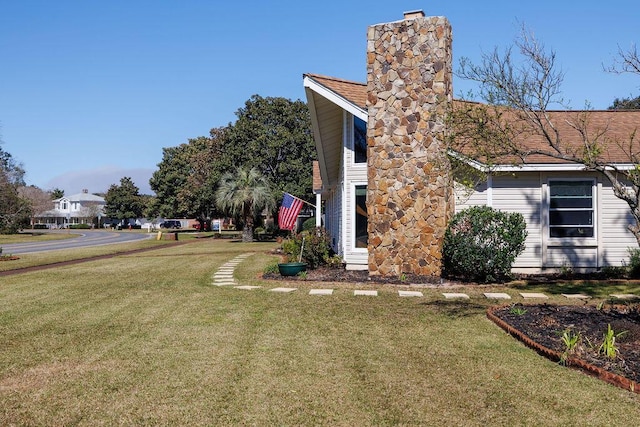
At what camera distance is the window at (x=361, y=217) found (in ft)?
52.6

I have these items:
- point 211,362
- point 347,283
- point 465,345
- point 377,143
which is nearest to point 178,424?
point 211,362

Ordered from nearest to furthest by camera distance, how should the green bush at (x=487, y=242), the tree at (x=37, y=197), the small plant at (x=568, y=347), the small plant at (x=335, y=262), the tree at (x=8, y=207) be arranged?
1. the small plant at (x=568, y=347)
2. the green bush at (x=487, y=242)
3. the small plant at (x=335, y=262)
4. the tree at (x=8, y=207)
5. the tree at (x=37, y=197)

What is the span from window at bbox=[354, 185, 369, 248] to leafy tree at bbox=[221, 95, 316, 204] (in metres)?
30.3

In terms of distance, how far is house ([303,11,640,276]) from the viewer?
14.1 m

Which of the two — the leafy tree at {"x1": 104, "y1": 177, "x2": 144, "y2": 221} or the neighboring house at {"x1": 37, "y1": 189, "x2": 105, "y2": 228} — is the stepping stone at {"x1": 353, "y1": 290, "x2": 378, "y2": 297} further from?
the neighboring house at {"x1": 37, "y1": 189, "x2": 105, "y2": 228}

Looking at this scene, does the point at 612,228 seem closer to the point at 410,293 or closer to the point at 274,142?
the point at 410,293

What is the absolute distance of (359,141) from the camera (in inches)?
647

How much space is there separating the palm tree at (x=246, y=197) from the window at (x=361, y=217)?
73.7ft

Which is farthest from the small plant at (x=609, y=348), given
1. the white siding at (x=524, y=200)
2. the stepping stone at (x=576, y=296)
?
the white siding at (x=524, y=200)

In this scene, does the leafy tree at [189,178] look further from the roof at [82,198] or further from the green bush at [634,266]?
the roof at [82,198]

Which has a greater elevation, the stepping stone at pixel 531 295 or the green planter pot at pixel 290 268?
the green planter pot at pixel 290 268

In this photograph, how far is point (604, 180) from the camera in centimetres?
1523

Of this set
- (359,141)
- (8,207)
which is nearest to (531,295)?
(359,141)

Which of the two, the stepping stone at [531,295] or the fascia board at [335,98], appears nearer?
A: the stepping stone at [531,295]
